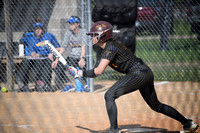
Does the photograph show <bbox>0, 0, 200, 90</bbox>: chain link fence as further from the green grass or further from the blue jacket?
the blue jacket

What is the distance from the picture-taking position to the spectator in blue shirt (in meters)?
7.98

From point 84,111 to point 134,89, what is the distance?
217 centimetres

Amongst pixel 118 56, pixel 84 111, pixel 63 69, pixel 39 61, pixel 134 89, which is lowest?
pixel 84 111

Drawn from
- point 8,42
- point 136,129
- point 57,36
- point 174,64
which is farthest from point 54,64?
point 174,64

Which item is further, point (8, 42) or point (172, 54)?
point (172, 54)

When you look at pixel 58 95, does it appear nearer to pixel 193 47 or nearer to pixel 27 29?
pixel 27 29

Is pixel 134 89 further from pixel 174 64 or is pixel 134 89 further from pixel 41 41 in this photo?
pixel 174 64

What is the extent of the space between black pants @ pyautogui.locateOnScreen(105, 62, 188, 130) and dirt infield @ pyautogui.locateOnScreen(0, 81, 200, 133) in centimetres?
60

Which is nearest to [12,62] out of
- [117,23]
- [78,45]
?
[78,45]

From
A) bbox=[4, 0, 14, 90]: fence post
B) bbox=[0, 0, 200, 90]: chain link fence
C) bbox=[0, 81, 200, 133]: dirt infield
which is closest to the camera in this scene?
bbox=[0, 81, 200, 133]: dirt infield

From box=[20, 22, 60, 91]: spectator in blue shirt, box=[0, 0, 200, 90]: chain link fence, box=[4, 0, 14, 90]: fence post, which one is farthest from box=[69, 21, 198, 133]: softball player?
box=[4, 0, 14, 90]: fence post

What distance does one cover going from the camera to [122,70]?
4.15 meters

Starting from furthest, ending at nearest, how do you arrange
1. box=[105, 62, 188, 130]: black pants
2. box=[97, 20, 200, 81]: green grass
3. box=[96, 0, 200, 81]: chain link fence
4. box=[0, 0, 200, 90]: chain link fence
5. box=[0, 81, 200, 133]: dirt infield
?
box=[96, 0, 200, 81]: chain link fence → box=[97, 20, 200, 81]: green grass → box=[0, 0, 200, 90]: chain link fence → box=[0, 81, 200, 133]: dirt infield → box=[105, 62, 188, 130]: black pants

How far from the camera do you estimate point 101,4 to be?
8.59m
